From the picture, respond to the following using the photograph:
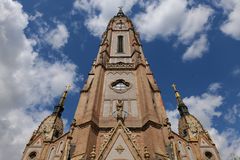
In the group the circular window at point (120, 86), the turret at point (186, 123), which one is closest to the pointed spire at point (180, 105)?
the turret at point (186, 123)

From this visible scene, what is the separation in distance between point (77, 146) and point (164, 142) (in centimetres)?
691

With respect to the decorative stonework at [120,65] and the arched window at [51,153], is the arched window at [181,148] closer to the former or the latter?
the decorative stonework at [120,65]

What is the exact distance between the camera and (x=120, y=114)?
21531 millimetres

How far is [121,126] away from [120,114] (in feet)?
4.33

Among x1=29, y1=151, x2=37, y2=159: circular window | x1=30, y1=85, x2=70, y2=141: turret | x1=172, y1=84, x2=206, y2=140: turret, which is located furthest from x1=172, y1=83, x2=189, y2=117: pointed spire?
x1=29, y1=151, x2=37, y2=159: circular window

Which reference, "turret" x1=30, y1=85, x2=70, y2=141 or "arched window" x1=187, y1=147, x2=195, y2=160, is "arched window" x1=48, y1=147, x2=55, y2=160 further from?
"arched window" x1=187, y1=147, x2=195, y2=160

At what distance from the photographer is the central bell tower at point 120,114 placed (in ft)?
62.1

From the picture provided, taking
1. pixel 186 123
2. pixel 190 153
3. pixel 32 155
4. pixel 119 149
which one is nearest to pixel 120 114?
pixel 119 149

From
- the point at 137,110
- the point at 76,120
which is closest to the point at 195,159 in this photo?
the point at 137,110

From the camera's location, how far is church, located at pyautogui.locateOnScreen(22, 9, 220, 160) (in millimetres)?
18938

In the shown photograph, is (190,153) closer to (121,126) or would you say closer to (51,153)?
(121,126)

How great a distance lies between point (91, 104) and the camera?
23125mm

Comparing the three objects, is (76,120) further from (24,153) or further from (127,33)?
(127,33)

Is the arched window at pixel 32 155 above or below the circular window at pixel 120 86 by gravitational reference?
below
